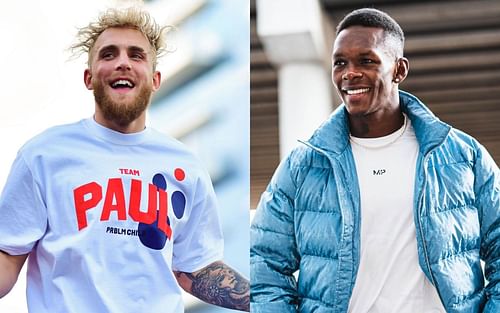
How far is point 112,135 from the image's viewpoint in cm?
198

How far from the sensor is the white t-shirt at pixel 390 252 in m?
2.23

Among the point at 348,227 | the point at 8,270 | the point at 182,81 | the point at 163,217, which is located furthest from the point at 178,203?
the point at 348,227

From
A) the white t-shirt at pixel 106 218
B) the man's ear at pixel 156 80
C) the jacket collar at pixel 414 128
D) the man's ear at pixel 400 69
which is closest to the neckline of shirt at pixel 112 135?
the white t-shirt at pixel 106 218

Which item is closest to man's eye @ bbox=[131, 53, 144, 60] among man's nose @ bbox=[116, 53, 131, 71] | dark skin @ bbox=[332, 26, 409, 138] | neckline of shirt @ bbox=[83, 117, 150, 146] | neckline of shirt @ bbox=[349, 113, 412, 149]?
man's nose @ bbox=[116, 53, 131, 71]

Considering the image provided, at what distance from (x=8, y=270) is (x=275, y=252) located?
2.43 feet

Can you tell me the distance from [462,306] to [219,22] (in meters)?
0.94

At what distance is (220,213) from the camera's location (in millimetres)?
2031

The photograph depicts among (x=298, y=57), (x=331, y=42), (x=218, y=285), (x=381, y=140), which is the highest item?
(x=331, y=42)

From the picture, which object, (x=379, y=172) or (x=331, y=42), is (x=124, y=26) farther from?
(x=331, y=42)

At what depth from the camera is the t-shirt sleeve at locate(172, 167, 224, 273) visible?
78.6 inches

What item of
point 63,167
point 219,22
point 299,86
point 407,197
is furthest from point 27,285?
point 299,86

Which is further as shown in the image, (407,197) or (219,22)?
(407,197)

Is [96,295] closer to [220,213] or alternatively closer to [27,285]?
[27,285]

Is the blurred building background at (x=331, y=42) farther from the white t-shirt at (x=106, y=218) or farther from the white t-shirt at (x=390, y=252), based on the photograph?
the white t-shirt at (x=106, y=218)
